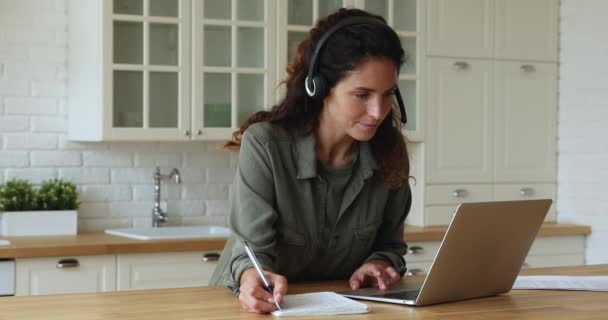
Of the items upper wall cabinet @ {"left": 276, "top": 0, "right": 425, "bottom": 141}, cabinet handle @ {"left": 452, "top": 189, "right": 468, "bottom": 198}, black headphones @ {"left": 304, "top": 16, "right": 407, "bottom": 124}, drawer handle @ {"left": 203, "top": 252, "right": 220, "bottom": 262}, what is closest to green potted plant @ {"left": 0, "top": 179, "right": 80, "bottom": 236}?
drawer handle @ {"left": 203, "top": 252, "right": 220, "bottom": 262}

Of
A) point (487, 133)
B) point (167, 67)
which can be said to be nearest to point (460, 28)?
point (487, 133)

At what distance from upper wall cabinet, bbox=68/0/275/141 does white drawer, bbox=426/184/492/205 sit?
3.30ft

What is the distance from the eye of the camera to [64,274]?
379 cm

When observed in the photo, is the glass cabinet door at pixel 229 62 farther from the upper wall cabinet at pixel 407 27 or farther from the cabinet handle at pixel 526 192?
the cabinet handle at pixel 526 192

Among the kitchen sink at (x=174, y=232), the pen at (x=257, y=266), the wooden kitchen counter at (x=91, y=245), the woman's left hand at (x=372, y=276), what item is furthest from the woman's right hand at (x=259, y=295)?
the kitchen sink at (x=174, y=232)

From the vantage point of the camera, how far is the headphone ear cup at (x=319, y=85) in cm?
226

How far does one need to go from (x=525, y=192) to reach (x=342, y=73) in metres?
2.95

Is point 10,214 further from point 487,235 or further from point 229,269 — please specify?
point 487,235

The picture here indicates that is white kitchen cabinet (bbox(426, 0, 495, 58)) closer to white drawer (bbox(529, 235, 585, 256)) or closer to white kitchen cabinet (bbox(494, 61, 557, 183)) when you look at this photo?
white kitchen cabinet (bbox(494, 61, 557, 183))

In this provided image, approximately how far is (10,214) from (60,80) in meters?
0.69

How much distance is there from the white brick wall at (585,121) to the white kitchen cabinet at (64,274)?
2.45 metres

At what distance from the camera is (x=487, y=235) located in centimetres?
207

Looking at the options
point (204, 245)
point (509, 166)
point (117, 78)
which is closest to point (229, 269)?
point (204, 245)

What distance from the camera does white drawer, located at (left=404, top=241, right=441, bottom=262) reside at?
14.4 ft
